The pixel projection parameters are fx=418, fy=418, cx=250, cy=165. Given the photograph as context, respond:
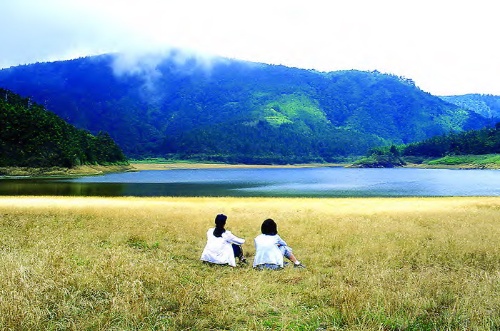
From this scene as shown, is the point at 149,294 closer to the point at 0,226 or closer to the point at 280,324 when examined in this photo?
the point at 280,324

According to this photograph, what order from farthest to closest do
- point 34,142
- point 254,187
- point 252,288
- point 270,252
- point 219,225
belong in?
point 34,142
point 254,187
point 219,225
point 270,252
point 252,288

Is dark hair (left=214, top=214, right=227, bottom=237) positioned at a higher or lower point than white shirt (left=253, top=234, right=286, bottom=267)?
higher

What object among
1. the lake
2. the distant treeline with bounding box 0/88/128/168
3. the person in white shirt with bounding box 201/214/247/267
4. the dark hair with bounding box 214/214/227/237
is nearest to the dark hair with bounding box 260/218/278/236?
the person in white shirt with bounding box 201/214/247/267

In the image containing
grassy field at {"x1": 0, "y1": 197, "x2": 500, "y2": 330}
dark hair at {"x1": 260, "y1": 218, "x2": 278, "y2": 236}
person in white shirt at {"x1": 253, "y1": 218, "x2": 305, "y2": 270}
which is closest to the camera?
grassy field at {"x1": 0, "y1": 197, "x2": 500, "y2": 330}

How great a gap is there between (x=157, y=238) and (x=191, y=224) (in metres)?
4.13

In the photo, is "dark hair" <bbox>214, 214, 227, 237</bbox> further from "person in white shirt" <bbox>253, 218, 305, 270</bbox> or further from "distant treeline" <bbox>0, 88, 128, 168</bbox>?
"distant treeline" <bbox>0, 88, 128, 168</bbox>

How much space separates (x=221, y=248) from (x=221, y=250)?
60 mm

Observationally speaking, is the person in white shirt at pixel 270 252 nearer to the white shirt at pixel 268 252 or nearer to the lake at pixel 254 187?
the white shirt at pixel 268 252

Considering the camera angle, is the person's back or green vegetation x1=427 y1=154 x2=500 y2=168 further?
green vegetation x1=427 y1=154 x2=500 y2=168

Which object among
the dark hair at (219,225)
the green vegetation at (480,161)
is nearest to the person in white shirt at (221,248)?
the dark hair at (219,225)

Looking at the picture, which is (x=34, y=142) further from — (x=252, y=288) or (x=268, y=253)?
(x=252, y=288)

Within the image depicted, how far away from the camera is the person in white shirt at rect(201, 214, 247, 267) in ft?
41.0

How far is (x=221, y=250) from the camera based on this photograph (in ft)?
41.3

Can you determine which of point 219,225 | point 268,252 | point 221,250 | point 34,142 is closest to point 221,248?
point 221,250
